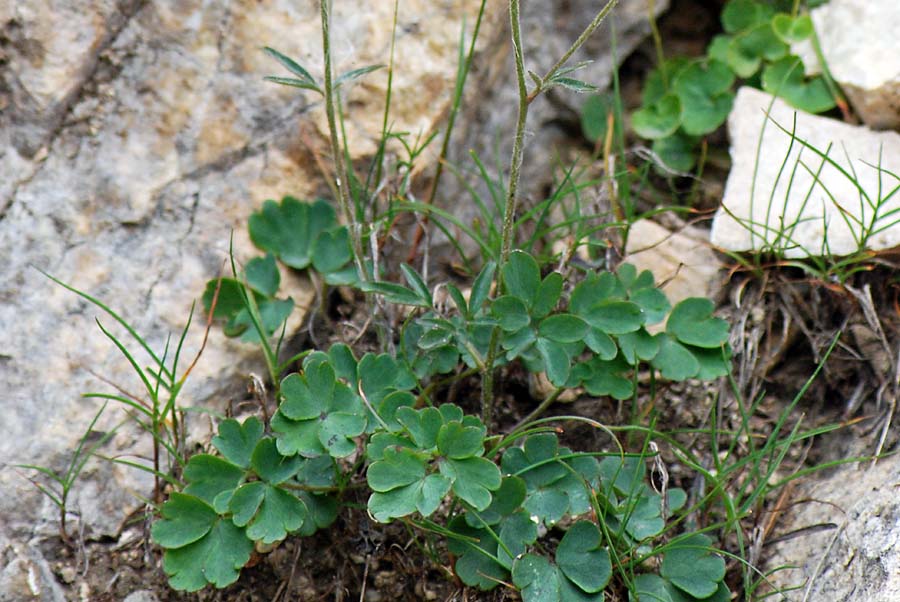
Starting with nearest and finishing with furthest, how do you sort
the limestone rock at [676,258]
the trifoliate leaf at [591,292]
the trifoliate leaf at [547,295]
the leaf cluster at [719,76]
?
the trifoliate leaf at [547,295] → the trifoliate leaf at [591,292] → the limestone rock at [676,258] → the leaf cluster at [719,76]

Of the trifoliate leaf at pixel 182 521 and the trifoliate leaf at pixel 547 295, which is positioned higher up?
the trifoliate leaf at pixel 547 295

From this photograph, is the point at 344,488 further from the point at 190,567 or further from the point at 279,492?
the point at 190,567

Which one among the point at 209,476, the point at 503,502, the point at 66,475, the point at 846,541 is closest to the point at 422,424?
the point at 503,502

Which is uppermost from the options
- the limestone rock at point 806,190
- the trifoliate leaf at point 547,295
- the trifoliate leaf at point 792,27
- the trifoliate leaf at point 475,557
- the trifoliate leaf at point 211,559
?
the trifoliate leaf at point 792,27

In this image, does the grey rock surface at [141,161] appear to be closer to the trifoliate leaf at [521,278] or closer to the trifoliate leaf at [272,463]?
the trifoliate leaf at [272,463]

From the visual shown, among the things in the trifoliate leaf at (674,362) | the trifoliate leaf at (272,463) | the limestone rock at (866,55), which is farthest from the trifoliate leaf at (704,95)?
the trifoliate leaf at (272,463)

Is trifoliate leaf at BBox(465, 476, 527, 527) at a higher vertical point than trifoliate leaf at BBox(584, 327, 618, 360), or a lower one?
lower

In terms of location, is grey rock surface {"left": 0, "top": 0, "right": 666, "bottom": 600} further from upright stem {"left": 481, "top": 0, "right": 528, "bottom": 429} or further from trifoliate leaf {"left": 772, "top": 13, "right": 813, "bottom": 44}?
trifoliate leaf {"left": 772, "top": 13, "right": 813, "bottom": 44}

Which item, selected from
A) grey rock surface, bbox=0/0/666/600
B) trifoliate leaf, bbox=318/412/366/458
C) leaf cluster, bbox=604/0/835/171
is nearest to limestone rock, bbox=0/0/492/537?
grey rock surface, bbox=0/0/666/600
